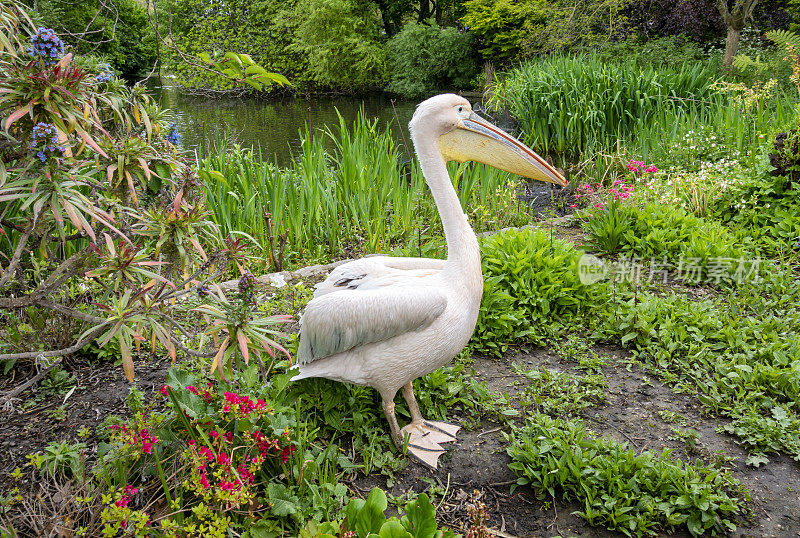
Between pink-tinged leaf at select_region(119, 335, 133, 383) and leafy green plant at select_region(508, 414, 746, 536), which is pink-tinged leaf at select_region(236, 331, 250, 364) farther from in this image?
leafy green plant at select_region(508, 414, 746, 536)

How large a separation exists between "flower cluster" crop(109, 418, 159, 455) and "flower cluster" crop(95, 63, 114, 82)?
1168 millimetres

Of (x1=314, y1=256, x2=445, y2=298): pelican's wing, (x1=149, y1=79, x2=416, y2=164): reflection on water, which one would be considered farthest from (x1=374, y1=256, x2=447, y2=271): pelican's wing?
(x1=149, y1=79, x2=416, y2=164): reflection on water

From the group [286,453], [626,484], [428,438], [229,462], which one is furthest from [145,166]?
[626,484]

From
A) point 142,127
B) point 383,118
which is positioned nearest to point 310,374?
point 142,127

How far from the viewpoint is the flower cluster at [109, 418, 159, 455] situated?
1.74 m

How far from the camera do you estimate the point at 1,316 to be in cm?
283

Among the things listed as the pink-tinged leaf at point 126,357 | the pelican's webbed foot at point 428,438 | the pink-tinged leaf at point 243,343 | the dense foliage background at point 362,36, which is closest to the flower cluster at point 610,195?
the pelican's webbed foot at point 428,438

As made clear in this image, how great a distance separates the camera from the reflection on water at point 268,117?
1088 cm

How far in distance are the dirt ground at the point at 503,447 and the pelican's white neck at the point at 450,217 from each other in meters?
0.78

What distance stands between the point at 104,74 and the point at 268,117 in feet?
46.0

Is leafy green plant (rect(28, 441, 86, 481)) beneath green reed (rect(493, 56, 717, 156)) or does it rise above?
beneath

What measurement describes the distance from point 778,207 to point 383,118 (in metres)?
11.1

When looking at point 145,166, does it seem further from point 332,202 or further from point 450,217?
point 332,202

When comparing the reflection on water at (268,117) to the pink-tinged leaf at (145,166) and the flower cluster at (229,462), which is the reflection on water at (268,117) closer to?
the pink-tinged leaf at (145,166)
